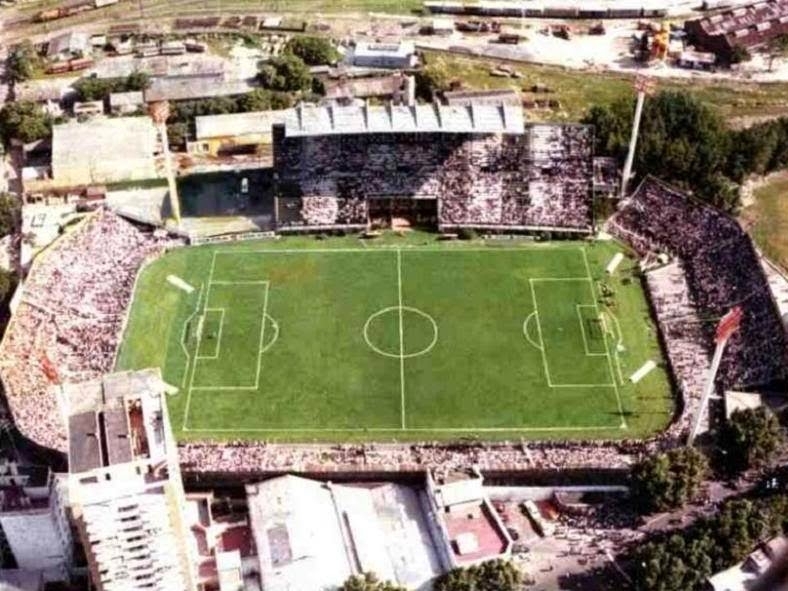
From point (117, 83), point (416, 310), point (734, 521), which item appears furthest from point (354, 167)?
point (734, 521)

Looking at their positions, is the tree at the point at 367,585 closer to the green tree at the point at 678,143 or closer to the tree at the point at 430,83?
the green tree at the point at 678,143

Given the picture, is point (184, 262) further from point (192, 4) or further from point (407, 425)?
point (192, 4)

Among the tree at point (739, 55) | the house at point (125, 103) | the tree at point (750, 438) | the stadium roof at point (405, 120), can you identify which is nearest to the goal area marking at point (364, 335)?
the tree at point (750, 438)

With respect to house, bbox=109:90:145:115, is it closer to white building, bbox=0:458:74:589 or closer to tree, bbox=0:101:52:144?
tree, bbox=0:101:52:144

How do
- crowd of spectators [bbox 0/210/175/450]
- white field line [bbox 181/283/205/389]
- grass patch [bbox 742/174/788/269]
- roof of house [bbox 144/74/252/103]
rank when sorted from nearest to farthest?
crowd of spectators [bbox 0/210/175/450] → white field line [bbox 181/283/205/389] → grass patch [bbox 742/174/788/269] → roof of house [bbox 144/74/252/103]

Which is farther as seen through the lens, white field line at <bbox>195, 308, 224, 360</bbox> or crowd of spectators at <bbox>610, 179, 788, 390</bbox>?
white field line at <bbox>195, 308, 224, 360</bbox>

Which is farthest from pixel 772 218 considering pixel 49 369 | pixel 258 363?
pixel 49 369

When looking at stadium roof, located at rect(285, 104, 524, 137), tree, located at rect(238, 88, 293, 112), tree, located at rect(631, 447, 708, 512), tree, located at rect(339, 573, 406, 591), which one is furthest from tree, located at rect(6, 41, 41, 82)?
tree, located at rect(631, 447, 708, 512)
